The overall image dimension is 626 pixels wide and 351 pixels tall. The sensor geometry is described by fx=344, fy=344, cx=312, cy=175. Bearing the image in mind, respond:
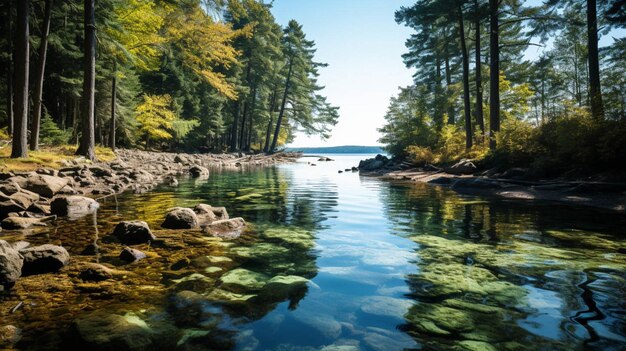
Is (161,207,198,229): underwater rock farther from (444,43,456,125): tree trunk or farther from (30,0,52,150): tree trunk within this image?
(444,43,456,125): tree trunk

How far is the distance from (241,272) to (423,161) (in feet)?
66.4

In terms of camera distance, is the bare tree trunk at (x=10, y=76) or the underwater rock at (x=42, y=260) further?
the bare tree trunk at (x=10, y=76)

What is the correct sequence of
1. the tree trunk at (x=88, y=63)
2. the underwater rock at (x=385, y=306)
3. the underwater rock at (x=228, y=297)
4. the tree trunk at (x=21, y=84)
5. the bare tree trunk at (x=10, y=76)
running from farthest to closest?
the bare tree trunk at (x=10, y=76), the tree trunk at (x=88, y=63), the tree trunk at (x=21, y=84), the underwater rock at (x=228, y=297), the underwater rock at (x=385, y=306)

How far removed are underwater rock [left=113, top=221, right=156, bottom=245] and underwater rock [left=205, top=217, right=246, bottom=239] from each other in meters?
0.90

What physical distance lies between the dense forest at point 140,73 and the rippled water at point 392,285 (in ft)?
31.2

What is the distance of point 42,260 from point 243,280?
2.11 meters

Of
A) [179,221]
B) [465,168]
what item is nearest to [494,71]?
[465,168]

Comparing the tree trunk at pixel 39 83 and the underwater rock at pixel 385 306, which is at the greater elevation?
the tree trunk at pixel 39 83

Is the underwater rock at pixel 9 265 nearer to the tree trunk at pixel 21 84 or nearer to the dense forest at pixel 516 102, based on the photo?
the tree trunk at pixel 21 84

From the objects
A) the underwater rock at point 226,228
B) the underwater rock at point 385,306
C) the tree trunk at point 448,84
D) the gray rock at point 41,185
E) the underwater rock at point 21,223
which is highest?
the tree trunk at point 448,84

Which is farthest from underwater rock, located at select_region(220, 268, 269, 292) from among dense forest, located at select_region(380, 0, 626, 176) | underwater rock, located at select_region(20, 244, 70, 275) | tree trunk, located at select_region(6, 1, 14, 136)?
tree trunk, located at select_region(6, 1, 14, 136)

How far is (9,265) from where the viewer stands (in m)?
3.19

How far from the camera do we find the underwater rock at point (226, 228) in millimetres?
5422

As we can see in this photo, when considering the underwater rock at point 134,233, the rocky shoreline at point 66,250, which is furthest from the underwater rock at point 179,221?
the underwater rock at point 134,233
